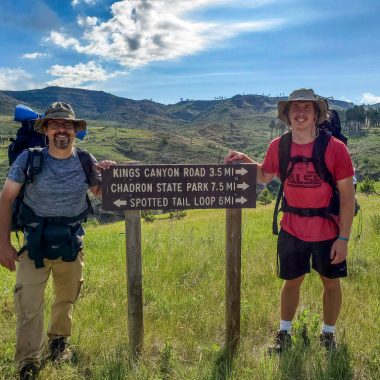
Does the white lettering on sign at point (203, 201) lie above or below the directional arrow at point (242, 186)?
below

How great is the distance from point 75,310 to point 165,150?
14762 cm

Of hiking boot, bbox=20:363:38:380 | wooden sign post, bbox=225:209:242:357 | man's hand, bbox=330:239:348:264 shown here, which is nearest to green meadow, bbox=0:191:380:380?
A: hiking boot, bbox=20:363:38:380

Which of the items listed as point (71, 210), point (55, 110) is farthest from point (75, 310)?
point (55, 110)

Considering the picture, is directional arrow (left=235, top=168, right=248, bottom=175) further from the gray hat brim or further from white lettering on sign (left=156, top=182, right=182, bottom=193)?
the gray hat brim

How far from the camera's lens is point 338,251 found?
3.59 metres

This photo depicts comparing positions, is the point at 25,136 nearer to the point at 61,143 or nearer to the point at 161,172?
the point at 61,143

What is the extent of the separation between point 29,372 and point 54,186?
162cm

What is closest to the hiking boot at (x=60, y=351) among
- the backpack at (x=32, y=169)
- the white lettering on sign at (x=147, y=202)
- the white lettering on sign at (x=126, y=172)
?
the backpack at (x=32, y=169)

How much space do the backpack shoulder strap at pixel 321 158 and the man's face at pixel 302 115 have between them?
0.63ft

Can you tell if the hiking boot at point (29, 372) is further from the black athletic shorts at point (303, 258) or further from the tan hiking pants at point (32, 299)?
the black athletic shorts at point (303, 258)

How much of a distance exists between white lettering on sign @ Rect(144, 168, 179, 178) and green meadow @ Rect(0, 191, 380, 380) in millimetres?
1579

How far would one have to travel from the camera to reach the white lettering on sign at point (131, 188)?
11.8 ft

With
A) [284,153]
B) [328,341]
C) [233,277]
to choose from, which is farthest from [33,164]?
[328,341]

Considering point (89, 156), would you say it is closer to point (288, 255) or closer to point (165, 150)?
point (288, 255)
